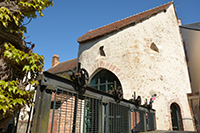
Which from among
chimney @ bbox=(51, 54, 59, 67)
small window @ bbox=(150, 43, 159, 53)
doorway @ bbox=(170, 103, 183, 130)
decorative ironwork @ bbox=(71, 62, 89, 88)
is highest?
chimney @ bbox=(51, 54, 59, 67)

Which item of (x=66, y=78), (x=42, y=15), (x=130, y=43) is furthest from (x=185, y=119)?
(x=42, y=15)

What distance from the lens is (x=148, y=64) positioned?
9.10 meters

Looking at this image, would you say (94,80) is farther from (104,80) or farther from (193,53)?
(193,53)

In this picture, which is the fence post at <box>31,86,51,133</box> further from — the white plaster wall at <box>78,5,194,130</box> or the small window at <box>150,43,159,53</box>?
the small window at <box>150,43,159,53</box>

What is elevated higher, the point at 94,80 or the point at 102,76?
the point at 102,76

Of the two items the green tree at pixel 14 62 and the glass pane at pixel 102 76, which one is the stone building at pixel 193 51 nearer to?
the glass pane at pixel 102 76

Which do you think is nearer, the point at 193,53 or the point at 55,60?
the point at 193,53

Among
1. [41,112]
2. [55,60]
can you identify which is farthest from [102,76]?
[55,60]

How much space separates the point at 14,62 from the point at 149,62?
8189 mm

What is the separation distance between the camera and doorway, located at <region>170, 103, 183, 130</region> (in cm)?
869

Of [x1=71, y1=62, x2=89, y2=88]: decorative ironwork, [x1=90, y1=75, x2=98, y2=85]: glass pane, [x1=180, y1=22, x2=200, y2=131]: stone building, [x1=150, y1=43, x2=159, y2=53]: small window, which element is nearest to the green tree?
[x1=71, y1=62, x2=89, y2=88]: decorative ironwork

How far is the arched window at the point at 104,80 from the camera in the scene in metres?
9.35

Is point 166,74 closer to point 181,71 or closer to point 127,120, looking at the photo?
point 181,71

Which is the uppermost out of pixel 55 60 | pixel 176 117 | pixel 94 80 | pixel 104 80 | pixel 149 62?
pixel 55 60
